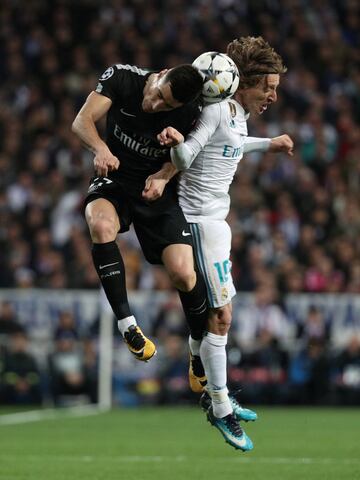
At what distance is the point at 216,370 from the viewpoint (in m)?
8.72

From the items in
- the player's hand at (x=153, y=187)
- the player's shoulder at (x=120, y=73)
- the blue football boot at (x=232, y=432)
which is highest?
the player's shoulder at (x=120, y=73)

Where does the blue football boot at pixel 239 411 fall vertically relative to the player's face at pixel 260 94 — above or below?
below

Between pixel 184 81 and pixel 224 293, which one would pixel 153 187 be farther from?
pixel 224 293

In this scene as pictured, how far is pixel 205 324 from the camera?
877cm

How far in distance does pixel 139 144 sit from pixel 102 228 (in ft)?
2.14

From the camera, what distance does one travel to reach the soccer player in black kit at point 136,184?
8062 mm

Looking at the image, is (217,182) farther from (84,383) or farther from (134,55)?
(134,55)

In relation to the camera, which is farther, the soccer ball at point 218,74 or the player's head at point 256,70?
the player's head at point 256,70

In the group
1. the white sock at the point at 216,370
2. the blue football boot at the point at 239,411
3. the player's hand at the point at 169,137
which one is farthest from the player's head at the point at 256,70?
the blue football boot at the point at 239,411

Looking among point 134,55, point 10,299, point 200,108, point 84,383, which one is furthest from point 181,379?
point 200,108

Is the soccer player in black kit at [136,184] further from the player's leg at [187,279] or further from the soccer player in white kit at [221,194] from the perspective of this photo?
the soccer player in white kit at [221,194]

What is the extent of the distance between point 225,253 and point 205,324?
55 centimetres

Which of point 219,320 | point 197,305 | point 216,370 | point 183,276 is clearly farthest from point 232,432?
point 183,276

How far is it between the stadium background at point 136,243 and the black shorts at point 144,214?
8.85 metres
